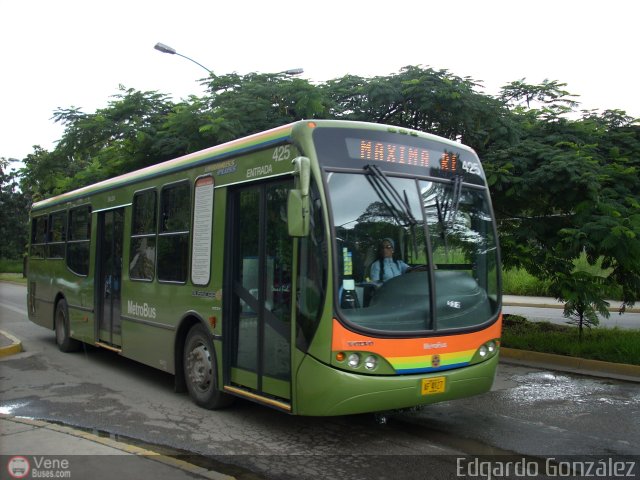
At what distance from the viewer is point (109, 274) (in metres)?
9.96

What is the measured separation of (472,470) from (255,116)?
9240mm

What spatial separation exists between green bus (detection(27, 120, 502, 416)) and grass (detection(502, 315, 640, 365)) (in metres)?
4.48

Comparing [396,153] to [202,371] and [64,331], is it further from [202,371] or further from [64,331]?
[64,331]

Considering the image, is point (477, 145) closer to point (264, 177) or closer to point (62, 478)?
point (264, 177)

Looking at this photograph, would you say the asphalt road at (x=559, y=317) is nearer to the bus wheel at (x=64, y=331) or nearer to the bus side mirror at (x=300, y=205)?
the bus wheel at (x=64, y=331)

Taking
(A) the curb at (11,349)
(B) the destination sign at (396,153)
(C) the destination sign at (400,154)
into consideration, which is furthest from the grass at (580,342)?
(A) the curb at (11,349)

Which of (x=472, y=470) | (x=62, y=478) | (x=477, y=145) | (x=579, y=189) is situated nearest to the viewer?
(x=62, y=478)

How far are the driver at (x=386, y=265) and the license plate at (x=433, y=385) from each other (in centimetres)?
101

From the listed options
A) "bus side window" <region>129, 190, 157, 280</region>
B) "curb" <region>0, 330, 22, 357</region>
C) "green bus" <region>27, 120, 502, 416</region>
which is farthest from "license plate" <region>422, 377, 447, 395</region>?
"curb" <region>0, 330, 22, 357</region>

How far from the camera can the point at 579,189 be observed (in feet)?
33.9

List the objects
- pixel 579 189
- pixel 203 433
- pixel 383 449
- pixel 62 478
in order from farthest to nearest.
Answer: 1. pixel 579 189
2. pixel 203 433
3. pixel 383 449
4. pixel 62 478

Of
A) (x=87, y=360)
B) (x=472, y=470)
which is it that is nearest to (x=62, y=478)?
(x=472, y=470)

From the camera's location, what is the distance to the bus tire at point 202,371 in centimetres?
698

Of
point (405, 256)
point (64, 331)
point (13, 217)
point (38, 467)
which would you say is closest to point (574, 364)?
point (405, 256)
